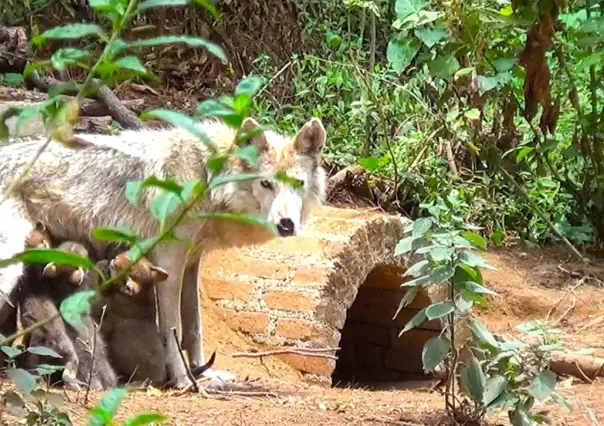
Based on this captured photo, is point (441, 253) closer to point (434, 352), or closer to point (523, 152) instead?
point (434, 352)

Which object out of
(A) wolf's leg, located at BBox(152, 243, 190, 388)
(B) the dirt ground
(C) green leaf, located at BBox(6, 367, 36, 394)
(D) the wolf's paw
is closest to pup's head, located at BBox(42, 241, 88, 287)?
(A) wolf's leg, located at BBox(152, 243, 190, 388)

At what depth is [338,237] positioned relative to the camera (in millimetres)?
6504

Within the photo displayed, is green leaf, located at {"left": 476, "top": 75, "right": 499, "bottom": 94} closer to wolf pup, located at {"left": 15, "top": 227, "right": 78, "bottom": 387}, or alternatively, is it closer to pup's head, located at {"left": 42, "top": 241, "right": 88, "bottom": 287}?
pup's head, located at {"left": 42, "top": 241, "right": 88, "bottom": 287}

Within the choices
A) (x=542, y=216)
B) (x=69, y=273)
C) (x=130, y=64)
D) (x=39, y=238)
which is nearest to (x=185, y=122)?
(x=130, y=64)

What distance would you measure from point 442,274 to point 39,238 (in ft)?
7.79

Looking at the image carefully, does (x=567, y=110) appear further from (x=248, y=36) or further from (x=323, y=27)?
(x=248, y=36)

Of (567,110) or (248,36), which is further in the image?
(248,36)

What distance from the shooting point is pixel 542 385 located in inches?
153

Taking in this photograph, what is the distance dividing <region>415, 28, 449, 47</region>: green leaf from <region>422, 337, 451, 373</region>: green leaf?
2609mm

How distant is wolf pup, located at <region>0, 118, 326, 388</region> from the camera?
560cm

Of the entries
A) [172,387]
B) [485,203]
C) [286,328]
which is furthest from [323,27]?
[172,387]

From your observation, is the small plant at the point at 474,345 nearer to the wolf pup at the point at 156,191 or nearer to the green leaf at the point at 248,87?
the wolf pup at the point at 156,191

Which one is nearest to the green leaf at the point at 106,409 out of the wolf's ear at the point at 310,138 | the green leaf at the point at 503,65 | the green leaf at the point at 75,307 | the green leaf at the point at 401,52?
the green leaf at the point at 75,307

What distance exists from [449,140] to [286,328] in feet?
9.88
